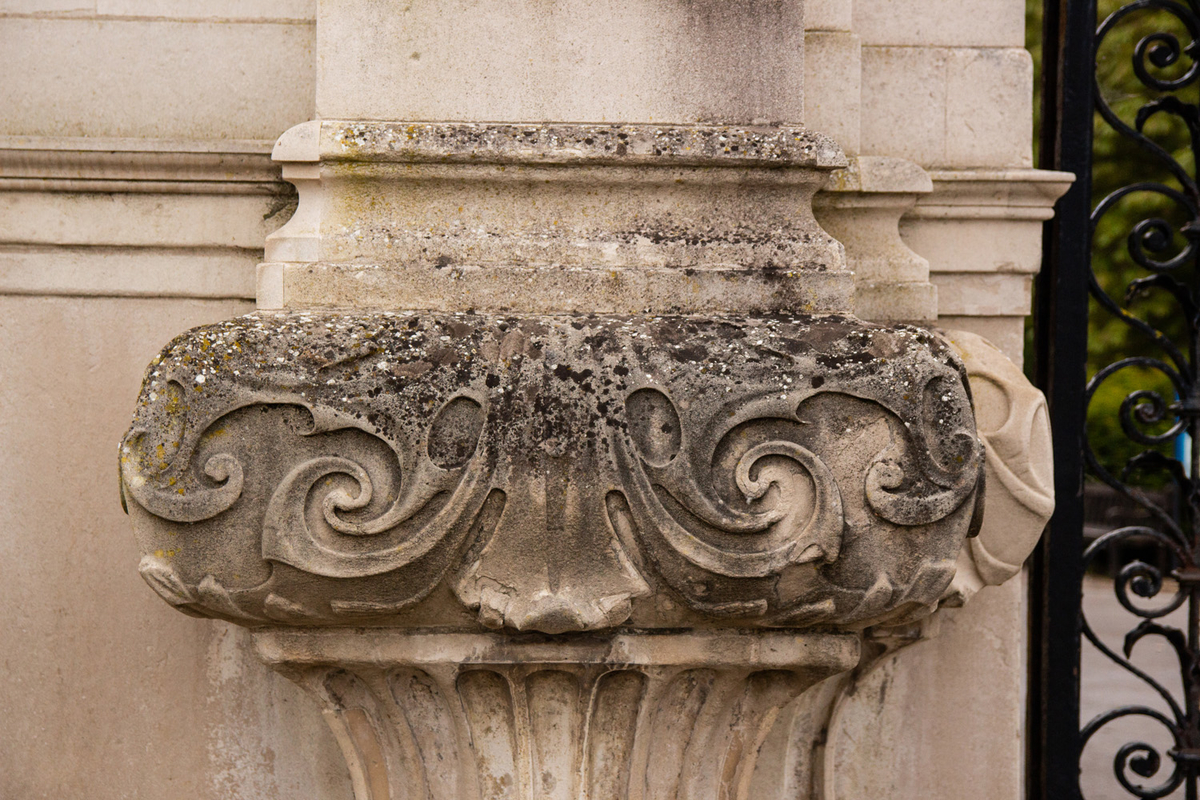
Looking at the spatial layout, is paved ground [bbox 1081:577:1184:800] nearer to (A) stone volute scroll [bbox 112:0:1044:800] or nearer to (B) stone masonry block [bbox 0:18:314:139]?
(A) stone volute scroll [bbox 112:0:1044:800]

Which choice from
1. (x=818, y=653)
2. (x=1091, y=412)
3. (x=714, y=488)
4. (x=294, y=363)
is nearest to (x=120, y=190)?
(x=294, y=363)

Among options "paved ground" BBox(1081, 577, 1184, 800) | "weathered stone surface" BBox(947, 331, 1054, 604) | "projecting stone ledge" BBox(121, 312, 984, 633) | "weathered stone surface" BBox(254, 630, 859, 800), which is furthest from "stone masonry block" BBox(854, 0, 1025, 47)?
"paved ground" BBox(1081, 577, 1184, 800)

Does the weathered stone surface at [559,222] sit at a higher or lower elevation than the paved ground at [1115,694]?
higher

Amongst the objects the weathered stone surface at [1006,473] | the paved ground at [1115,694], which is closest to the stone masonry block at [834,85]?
the weathered stone surface at [1006,473]

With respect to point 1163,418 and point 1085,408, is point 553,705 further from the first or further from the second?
point 1163,418

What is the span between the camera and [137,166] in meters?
2.12

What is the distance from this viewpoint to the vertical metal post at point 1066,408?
8.20ft

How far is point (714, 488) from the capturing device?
1.68 meters

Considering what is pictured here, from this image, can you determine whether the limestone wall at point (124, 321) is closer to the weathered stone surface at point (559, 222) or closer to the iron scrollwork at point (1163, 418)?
the weathered stone surface at point (559, 222)

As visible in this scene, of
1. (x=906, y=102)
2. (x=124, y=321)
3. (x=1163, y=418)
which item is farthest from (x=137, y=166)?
(x=1163, y=418)

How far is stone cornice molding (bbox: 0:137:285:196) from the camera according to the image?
2.10 metres

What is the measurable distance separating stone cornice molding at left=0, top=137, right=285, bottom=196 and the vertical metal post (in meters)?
1.67

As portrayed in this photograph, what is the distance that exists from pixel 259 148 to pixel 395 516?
0.84 meters

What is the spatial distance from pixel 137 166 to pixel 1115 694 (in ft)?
19.7
